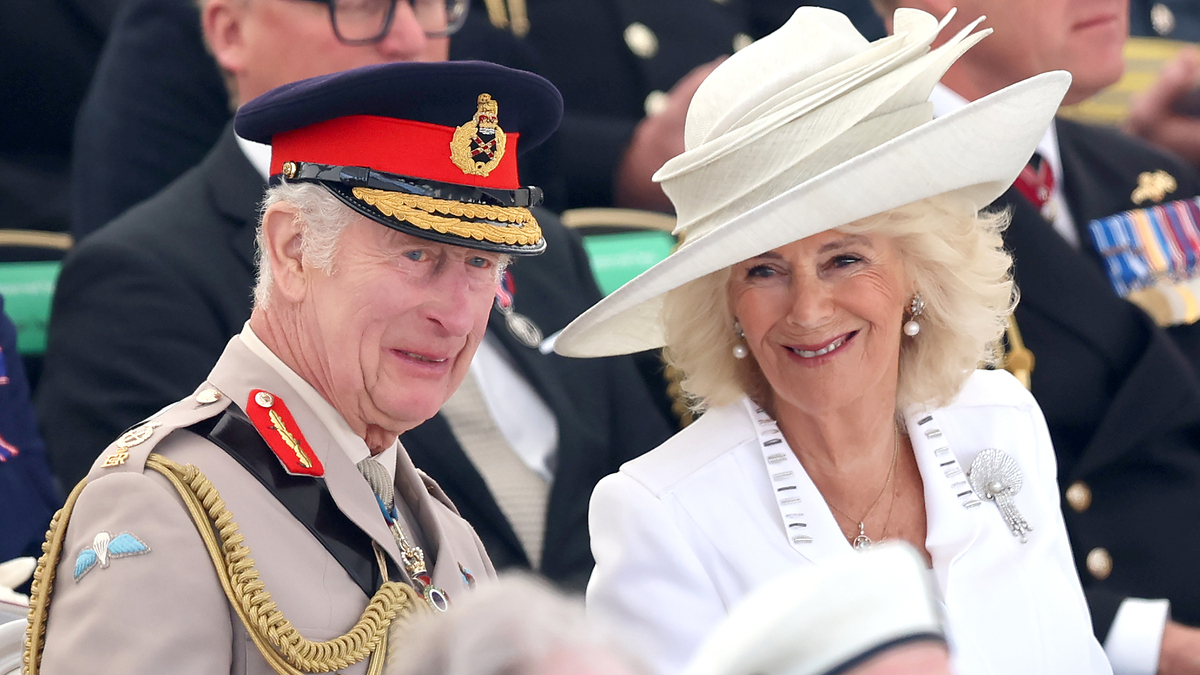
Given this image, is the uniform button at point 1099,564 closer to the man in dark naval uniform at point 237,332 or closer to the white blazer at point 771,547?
the white blazer at point 771,547

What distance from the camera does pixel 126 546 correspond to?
5.49 ft

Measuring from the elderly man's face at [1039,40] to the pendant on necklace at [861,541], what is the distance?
4.64 ft

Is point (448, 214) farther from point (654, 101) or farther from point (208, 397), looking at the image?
point (654, 101)

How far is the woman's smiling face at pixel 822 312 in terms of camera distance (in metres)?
2.29

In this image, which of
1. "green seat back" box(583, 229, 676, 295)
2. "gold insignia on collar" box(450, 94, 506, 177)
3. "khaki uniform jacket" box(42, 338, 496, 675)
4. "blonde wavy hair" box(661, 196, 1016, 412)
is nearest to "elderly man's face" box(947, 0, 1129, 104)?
"green seat back" box(583, 229, 676, 295)

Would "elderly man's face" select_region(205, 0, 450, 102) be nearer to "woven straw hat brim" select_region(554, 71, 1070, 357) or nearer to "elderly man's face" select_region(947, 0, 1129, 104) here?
"woven straw hat brim" select_region(554, 71, 1070, 357)

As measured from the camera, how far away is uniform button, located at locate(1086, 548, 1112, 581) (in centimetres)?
305

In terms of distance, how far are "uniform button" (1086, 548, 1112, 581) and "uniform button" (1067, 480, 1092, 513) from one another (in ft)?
0.31

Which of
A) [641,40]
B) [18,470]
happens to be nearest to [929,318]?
[18,470]

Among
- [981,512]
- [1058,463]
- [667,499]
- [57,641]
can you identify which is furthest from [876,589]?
[1058,463]

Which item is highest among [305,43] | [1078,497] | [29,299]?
[305,43]

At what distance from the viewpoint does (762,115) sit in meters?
2.29

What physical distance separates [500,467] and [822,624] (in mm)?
2011

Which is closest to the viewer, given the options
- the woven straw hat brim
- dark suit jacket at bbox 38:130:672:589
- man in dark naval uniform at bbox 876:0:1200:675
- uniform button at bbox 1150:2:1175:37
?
the woven straw hat brim
